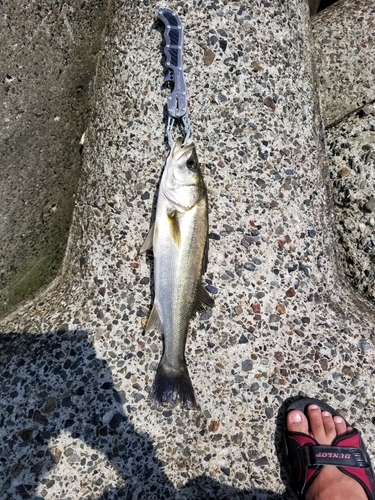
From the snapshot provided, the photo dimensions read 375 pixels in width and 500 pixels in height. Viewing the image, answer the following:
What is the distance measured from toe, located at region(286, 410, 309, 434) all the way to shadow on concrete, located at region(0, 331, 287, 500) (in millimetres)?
430

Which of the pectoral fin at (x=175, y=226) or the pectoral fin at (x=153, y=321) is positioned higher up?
the pectoral fin at (x=175, y=226)

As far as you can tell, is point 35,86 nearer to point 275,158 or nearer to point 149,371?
point 275,158

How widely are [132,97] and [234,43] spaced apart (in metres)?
0.84

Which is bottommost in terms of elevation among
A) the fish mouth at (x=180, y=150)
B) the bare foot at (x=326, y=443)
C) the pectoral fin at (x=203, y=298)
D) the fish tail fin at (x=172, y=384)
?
the bare foot at (x=326, y=443)

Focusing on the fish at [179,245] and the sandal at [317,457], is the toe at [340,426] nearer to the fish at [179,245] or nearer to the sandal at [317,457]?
the sandal at [317,457]

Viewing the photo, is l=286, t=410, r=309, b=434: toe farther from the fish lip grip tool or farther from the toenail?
the fish lip grip tool

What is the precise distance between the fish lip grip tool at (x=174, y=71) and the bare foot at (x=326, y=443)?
80.3 inches

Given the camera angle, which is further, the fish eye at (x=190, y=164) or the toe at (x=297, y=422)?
the toe at (x=297, y=422)

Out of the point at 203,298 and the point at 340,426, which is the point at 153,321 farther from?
the point at 340,426

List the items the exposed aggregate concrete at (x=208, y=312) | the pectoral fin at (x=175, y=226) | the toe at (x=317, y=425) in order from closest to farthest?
the pectoral fin at (x=175, y=226) → the exposed aggregate concrete at (x=208, y=312) → the toe at (x=317, y=425)

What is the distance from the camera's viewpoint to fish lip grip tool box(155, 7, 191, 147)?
2.87 m

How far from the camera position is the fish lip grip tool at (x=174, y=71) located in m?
2.87

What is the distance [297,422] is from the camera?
9.06ft

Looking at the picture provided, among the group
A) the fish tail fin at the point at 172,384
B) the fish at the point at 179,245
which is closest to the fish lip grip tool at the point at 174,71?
the fish at the point at 179,245
